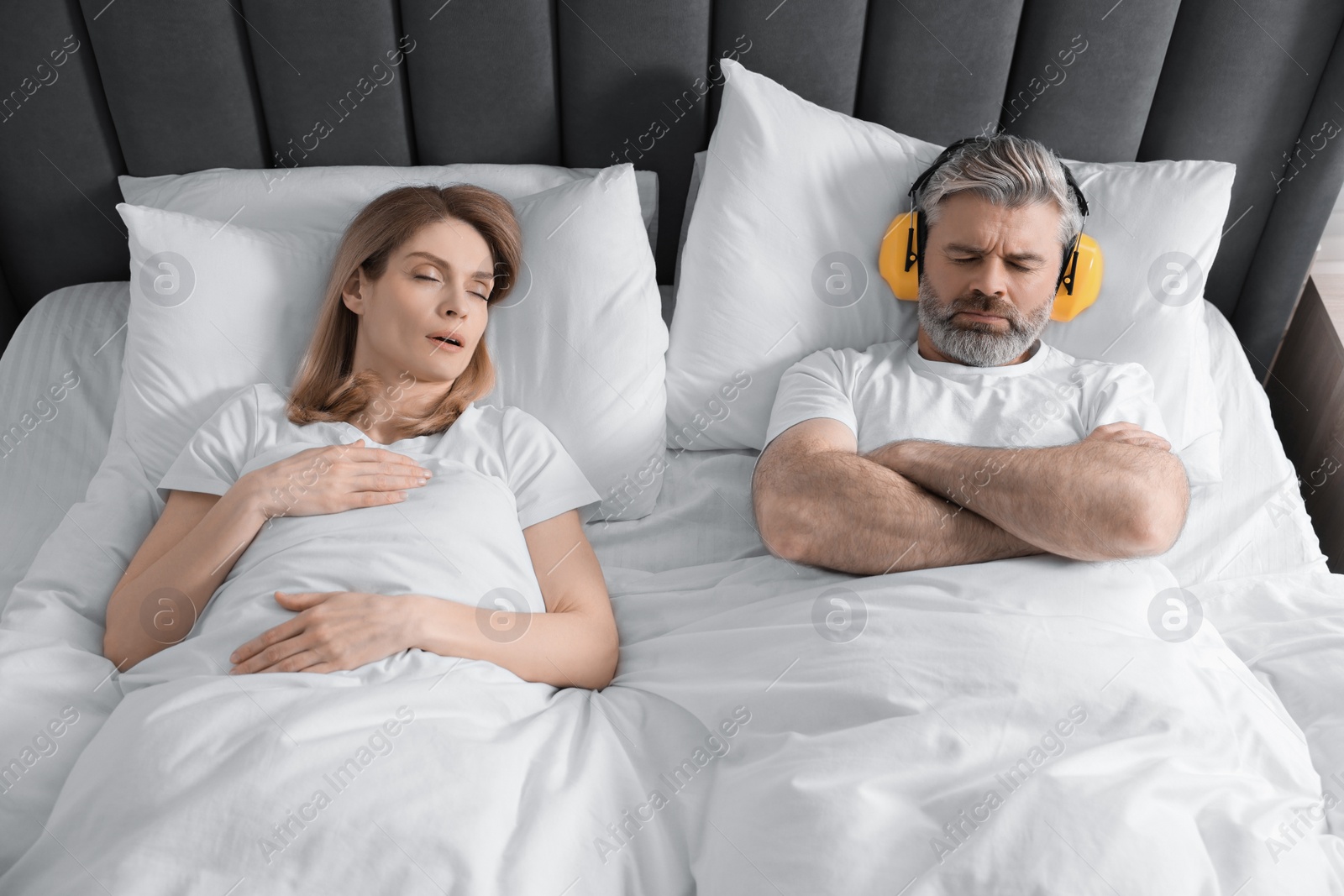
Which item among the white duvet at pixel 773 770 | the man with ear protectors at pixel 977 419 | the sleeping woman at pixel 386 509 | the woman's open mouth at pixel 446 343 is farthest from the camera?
the woman's open mouth at pixel 446 343

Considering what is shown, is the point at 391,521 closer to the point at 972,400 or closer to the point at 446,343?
the point at 446,343

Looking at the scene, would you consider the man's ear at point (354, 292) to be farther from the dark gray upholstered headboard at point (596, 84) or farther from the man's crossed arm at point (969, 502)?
the man's crossed arm at point (969, 502)

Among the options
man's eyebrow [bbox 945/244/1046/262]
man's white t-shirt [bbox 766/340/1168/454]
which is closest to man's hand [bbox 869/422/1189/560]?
man's white t-shirt [bbox 766/340/1168/454]

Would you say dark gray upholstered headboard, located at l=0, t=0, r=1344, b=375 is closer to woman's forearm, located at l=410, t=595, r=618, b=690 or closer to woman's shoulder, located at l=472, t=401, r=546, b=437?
woman's shoulder, located at l=472, t=401, r=546, b=437

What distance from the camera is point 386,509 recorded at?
115 cm

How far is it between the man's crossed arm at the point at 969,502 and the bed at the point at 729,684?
47mm

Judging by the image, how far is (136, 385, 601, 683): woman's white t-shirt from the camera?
107 cm

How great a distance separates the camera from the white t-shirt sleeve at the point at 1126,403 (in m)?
1.36

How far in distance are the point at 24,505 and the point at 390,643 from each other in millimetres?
727

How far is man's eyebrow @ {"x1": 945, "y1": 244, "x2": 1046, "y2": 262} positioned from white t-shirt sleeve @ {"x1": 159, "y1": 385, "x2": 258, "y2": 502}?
1098 mm

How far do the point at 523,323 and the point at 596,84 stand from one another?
49 centimetres

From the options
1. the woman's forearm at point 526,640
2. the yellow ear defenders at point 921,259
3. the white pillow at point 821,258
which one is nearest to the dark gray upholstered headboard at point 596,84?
the white pillow at point 821,258

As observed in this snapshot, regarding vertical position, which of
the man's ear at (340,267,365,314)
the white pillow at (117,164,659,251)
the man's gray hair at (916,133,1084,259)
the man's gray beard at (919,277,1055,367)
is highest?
the man's gray hair at (916,133,1084,259)

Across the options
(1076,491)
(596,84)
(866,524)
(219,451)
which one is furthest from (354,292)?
(1076,491)
